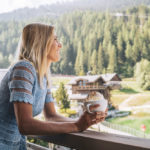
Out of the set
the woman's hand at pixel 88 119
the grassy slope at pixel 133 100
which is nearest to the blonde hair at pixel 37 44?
the woman's hand at pixel 88 119

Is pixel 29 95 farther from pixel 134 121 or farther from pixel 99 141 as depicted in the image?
pixel 134 121

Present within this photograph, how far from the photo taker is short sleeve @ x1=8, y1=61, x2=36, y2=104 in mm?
391

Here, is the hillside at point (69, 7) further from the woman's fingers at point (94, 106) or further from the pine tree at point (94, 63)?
the woman's fingers at point (94, 106)

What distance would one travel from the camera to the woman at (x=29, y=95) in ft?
1.28

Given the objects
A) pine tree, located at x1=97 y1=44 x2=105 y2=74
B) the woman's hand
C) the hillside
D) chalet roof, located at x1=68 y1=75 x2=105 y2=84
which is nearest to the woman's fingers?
the woman's hand

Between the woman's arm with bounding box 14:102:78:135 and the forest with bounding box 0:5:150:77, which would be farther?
the forest with bounding box 0:5:150:77

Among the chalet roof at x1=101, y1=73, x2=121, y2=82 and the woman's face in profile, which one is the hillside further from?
the woman's face in profile

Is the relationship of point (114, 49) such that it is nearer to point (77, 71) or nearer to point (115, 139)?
point (77, 71)

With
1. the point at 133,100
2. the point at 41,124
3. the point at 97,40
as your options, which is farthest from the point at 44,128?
the point at 97,40

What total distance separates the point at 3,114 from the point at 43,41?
170 millimetres

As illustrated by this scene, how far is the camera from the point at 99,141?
0.36 metres

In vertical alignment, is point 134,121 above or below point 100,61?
below

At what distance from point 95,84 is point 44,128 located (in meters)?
5.10

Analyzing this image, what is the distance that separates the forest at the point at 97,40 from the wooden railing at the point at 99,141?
4.80 meters
